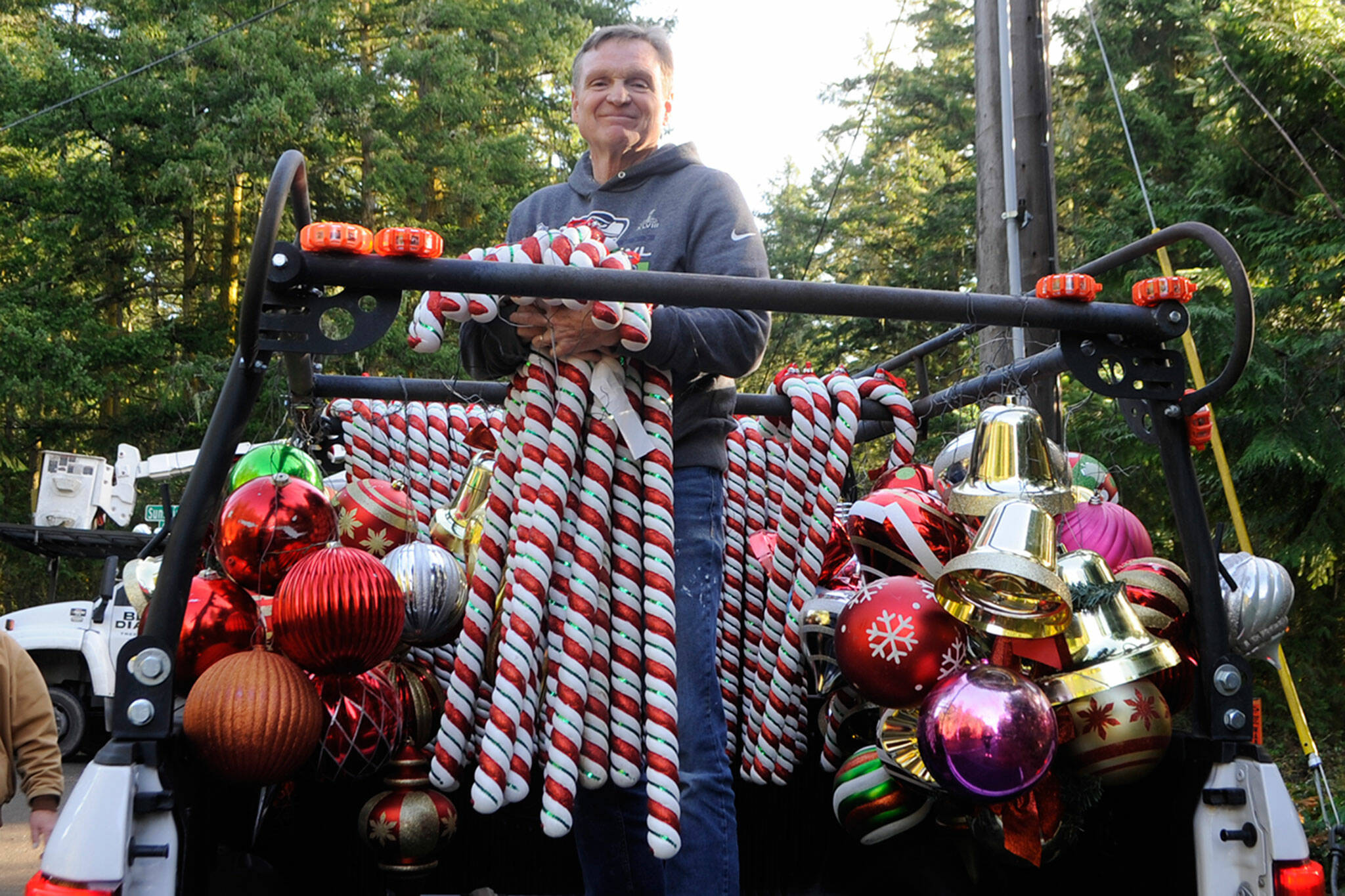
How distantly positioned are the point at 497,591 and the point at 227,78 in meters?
14.7

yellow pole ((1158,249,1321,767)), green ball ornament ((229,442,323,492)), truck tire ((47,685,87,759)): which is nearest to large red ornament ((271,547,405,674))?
green ball ornament ((229,442,323,492))

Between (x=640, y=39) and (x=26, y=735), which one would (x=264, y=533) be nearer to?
(x=26, y=735)

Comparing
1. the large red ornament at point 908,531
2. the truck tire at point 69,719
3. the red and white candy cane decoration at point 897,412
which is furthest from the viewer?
the truck tire at point 69,719

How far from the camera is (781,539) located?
9.89 feet

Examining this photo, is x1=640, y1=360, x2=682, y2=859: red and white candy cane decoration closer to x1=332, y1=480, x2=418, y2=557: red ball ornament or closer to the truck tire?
x1=332, y1=480, x2=418, y2=557: red ball ornament

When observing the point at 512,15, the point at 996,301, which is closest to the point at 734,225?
the point at 996,301

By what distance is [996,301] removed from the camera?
211 cm

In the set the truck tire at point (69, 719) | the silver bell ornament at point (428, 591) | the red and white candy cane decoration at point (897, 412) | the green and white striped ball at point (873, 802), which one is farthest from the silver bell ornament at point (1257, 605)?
the truck tire at point (69, 719)

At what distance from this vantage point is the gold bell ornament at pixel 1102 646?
7.11ft

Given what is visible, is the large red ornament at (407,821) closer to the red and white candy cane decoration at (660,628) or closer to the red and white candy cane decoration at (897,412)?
the red and white candy cane decoration at (660,628)

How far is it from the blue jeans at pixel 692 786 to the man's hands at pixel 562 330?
1.09 ft

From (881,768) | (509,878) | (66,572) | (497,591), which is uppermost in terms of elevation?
(66,572)

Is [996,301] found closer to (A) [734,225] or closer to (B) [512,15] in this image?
(A) [734,225]

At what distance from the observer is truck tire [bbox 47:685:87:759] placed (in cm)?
842
